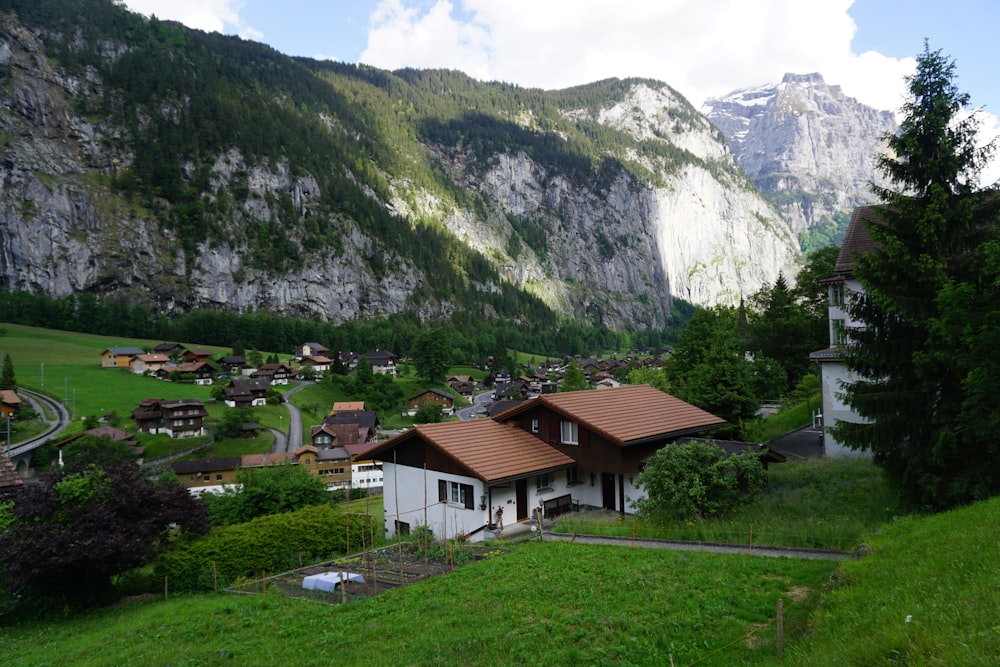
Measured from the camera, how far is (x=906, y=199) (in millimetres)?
14438

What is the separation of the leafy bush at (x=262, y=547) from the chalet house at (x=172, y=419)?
59.0 m

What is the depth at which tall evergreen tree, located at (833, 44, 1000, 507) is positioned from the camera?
12758mm

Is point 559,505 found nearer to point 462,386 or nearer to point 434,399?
point 434,399

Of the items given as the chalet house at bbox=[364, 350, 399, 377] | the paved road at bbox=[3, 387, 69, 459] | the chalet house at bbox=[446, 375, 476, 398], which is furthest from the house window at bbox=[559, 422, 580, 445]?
the chalet house at bbox=[364, 350, 399, 377]

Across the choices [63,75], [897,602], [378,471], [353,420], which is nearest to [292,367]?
[353,420]

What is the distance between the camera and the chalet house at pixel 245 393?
84.4m

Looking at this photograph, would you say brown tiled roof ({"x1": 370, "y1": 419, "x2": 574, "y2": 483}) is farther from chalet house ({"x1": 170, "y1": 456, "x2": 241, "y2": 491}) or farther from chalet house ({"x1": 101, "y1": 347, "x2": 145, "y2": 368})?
chalet house ({"x1": 101, "y1": 347, "x2": 145, "y2": 368})

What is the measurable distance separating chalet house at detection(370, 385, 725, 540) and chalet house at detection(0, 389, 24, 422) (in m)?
70.0

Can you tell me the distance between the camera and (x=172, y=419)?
238 feet

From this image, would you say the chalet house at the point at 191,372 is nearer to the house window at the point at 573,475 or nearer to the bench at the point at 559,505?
the house window at the point at 573,475

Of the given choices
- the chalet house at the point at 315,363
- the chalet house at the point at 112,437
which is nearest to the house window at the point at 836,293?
the chalet house at the point at 112,437

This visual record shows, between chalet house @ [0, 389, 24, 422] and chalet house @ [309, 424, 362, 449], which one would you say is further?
chalet house @ [309, 424, 362, 449]

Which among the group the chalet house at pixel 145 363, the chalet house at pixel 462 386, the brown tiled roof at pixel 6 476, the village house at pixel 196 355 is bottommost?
the brown tiled roof at pixel 6 476

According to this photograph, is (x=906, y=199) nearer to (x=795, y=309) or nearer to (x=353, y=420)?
(x=795, y=309)
